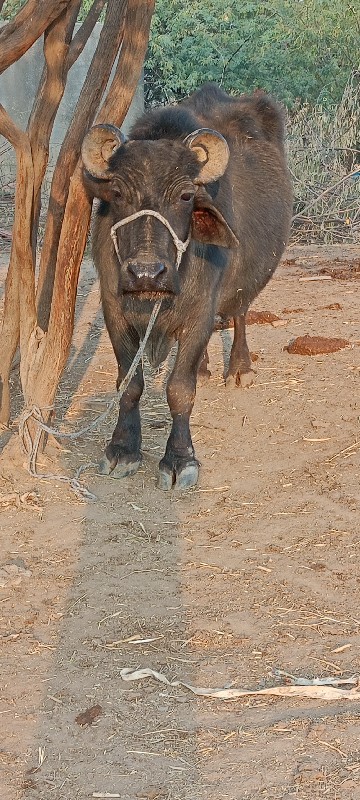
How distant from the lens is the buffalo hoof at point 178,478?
16.6 ft

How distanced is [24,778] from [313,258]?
8.74 metres

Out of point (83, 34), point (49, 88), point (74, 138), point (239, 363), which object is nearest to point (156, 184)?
point (74, 138)

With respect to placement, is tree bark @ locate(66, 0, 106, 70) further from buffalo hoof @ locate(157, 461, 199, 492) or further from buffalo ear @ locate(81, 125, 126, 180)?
buffalo hoof @ locate(157, 461, 199, 492)

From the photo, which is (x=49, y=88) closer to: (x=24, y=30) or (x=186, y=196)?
(x=24, y=30)

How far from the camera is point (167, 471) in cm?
512

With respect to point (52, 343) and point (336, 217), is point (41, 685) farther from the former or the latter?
point (336, 217)

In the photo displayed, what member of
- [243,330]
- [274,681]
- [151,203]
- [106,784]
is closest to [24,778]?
[106,784]

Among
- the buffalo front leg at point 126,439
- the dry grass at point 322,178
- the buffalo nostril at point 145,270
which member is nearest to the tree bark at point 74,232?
the buffalo front leg at point 126,439

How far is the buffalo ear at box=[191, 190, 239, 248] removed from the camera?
4.87 m

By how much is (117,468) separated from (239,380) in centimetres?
177

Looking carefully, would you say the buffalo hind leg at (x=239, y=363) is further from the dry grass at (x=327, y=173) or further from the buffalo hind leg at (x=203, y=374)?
the dry grass at (x=327, y=173)

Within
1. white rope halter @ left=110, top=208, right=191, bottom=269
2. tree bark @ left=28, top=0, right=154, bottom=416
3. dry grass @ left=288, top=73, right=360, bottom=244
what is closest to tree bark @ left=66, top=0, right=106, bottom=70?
tree bark @ left=28, top=0, right=154, bottom=416

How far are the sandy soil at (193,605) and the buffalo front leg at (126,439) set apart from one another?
9 centimetres

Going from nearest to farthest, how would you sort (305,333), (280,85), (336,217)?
(305,333), (336,217), (280,85)
